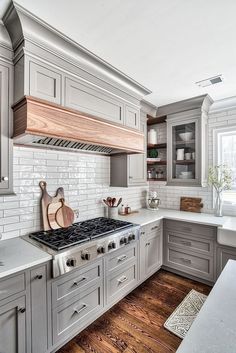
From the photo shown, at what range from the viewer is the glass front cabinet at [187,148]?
9.45 feet

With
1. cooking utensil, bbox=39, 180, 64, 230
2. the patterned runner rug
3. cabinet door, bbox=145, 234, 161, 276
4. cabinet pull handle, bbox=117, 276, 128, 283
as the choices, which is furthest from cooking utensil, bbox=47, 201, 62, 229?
the patterned runner rug

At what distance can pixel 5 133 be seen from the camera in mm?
1543

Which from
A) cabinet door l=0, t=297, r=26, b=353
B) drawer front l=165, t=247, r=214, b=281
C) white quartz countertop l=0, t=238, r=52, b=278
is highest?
white quartz countertop l=0, t=238, r=52, b=278

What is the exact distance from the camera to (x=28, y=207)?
1.90 m

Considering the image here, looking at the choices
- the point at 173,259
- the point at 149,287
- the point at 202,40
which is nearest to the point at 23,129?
the point at 202,40

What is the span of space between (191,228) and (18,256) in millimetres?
2148

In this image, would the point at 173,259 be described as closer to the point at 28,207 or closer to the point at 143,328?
the point at 143,328

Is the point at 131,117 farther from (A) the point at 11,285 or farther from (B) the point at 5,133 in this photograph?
(A) the point at 11,285

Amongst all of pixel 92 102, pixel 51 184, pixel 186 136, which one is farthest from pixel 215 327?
pixel 186 136

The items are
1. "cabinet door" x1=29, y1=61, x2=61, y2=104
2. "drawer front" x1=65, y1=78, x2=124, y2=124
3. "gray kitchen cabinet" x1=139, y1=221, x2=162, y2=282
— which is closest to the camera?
"cabinet door" x1=29, y1=61, x2=61, y2=104

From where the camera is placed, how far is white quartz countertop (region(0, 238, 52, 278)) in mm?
1265

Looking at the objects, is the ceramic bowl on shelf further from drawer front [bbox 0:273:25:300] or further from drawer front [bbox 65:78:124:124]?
drawer front [bbox 0:273:25:300]

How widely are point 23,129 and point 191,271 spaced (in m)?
2.69

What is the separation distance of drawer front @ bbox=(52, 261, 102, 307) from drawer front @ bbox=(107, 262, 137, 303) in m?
0.24
